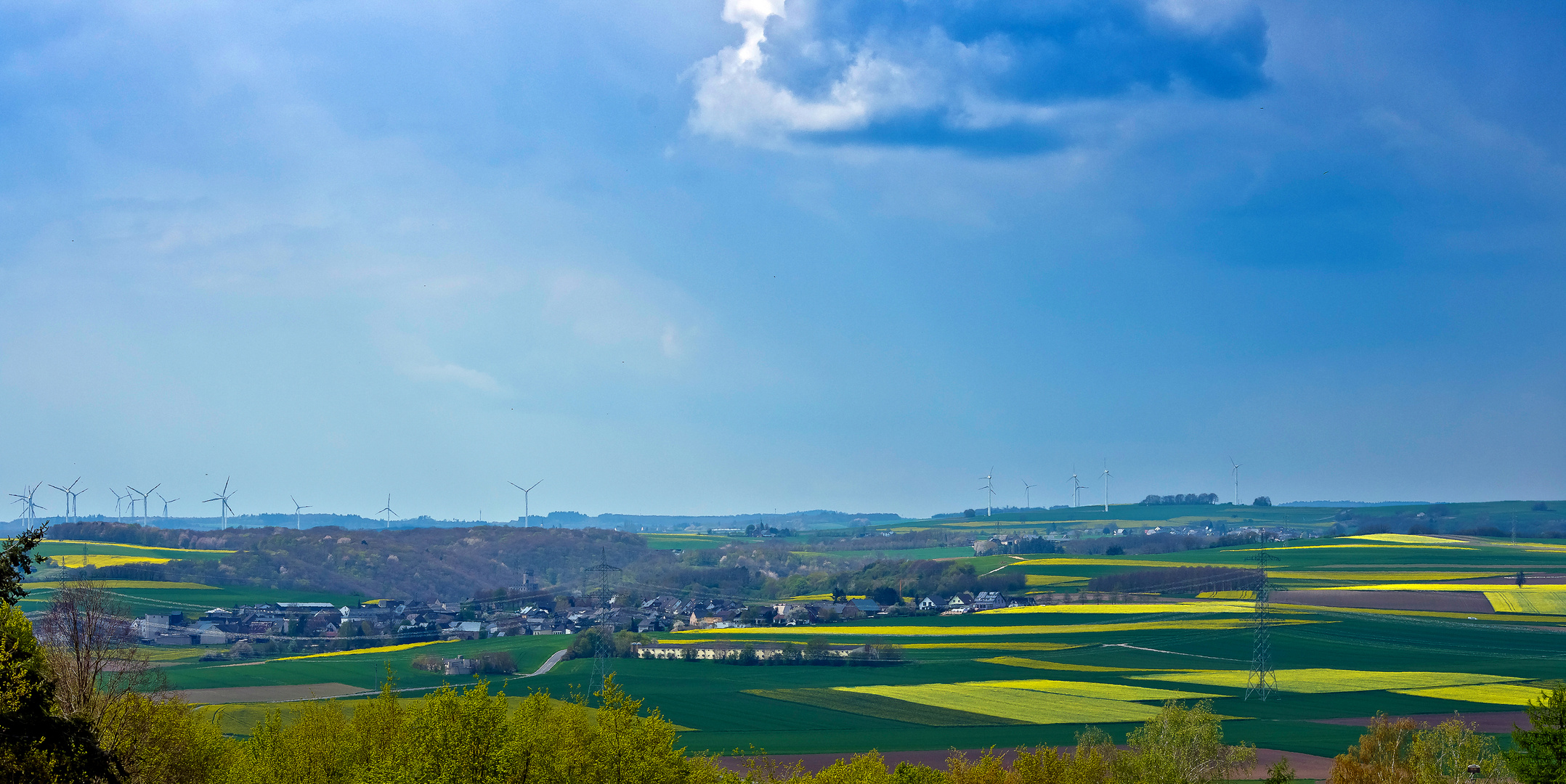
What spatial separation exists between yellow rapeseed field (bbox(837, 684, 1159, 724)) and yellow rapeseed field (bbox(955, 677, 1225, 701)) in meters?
1.41

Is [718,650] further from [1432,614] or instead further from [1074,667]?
[1432,614]

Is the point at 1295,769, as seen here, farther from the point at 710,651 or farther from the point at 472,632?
the point at 472,632

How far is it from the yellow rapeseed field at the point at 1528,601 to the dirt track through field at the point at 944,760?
91883mm

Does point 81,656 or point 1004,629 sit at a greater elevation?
point 81,656

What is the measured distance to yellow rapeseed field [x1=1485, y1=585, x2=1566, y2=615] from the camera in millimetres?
148500

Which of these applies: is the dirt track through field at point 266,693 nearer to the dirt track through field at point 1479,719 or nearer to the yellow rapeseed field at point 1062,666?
the yellow rapeseed field at point 1062,666

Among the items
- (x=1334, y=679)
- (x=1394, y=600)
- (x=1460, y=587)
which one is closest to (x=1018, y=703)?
(x=1334, y=679)

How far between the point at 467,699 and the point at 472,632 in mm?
141150

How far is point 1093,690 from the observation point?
343 feet

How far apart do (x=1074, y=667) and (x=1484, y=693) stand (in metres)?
34.7

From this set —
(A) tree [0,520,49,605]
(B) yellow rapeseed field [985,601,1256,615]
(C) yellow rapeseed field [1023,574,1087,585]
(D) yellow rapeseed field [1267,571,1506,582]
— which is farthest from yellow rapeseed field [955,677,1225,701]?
(D) yellow rapeseed field [1267,571,1506,582]

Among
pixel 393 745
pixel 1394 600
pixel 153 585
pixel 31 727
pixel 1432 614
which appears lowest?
pixel 1432 614

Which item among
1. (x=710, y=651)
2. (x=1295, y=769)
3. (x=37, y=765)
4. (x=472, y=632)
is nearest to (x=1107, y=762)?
(x=1295, y=769)

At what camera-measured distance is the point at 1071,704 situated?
320 feet
